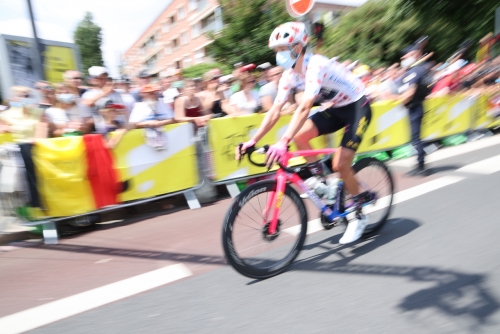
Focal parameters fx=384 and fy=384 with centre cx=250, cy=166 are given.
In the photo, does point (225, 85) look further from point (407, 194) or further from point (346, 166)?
point (346, 166)

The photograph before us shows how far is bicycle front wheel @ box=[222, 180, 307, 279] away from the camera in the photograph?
294 centimetres

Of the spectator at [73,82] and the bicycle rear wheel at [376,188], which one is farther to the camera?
the spectator at [73,82]

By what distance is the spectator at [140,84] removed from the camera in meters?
6.15

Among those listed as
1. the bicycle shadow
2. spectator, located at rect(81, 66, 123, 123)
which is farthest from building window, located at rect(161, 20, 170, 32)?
the bicycle shadow

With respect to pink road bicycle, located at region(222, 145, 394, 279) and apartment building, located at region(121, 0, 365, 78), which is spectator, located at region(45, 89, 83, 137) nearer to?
pink road bicycle, located at region(222, 145, 394, 279)

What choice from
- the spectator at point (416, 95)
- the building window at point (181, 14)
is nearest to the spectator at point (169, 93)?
the spectator at point (416, 95)

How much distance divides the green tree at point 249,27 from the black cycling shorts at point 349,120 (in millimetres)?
21282

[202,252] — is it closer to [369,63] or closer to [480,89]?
[480,89]

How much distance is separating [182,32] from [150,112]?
49530 millimetres

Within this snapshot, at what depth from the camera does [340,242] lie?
3604mm

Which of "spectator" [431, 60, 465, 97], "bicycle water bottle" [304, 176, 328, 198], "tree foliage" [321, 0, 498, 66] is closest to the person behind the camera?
"bicycle water bottle" [304, 176, 328, 198]

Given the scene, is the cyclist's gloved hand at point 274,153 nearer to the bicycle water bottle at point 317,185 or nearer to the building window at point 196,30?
the bicycle water bottle at point 317,185

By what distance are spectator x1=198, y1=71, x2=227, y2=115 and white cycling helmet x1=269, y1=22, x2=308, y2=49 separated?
3.70m

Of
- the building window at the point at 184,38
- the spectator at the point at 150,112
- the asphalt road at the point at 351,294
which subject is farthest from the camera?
the building window at the point at 184,38
